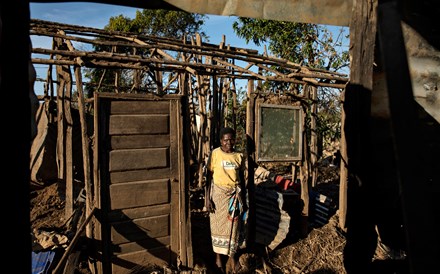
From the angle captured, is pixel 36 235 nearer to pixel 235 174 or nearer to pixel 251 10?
pixel 235 174

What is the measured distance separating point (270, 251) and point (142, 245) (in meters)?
2.35

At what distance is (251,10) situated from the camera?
2051mm

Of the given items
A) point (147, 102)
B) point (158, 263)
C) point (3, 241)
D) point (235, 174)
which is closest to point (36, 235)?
point (158, 263)

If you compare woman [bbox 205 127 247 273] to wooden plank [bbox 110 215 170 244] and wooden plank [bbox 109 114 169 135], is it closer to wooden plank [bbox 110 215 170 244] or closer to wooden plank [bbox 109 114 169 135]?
wooden plank [bbox 110 215 170 244]

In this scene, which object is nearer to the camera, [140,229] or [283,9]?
[283,9]

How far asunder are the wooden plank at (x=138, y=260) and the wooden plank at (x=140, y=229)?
23cm

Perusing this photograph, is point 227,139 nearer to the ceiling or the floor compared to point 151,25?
nearer to the floor

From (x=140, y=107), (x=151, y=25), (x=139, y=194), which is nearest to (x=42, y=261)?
(x=139, y=194)

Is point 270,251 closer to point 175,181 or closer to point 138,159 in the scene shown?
point 175,181

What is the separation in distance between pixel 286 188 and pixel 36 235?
5.03 meters

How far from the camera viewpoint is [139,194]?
16.9 ft

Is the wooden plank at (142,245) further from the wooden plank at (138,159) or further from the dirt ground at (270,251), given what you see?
the wooden plank at (138,159)

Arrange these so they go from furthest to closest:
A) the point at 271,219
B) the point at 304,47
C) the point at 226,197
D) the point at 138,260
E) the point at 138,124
Result: the point at 304,47 < the point at 271,219 < the point at 226,197 < the point at 138,260 < the point at 138,124

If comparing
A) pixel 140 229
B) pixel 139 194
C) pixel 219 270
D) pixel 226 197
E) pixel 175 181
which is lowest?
pixel 219 270
